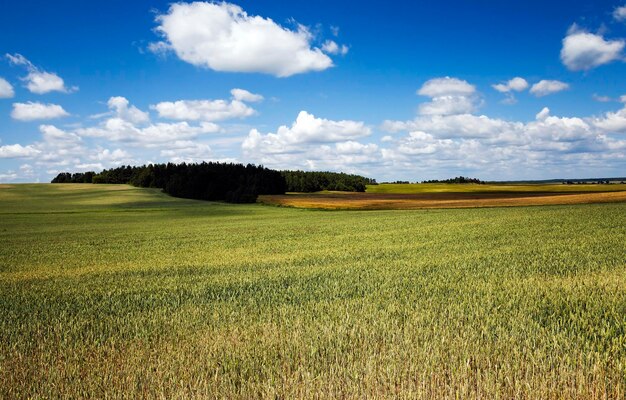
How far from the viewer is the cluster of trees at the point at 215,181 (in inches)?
4219

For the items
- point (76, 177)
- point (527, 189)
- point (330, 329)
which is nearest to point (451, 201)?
point (527, 189)

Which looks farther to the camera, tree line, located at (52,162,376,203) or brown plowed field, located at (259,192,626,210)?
tree line, located at (52,162,376,203)

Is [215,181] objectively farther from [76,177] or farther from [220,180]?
[76,177]

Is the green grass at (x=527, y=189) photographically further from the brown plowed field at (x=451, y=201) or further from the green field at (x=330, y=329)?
the green field at (x=330, y=329)

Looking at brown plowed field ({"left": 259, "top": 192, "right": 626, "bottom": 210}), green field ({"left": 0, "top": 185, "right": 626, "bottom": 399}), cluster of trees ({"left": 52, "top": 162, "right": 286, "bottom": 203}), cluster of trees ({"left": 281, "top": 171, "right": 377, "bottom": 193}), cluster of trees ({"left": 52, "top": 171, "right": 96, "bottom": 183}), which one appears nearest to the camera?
green field ({"left": 0, "top": 185, "right": 626, "bottom": 399})

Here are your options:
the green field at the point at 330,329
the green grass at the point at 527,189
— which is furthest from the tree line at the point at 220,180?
the green field at the point at 330,329

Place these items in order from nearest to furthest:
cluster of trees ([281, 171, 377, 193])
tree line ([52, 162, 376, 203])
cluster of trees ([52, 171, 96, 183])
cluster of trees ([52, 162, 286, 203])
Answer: cluster of trees ([52, 162, 286, 203]) < tree line ([52, 162, 376, 203]) < cluster of trees ([281, 171, 377, 193]) < cluster of trees ([52, 171, 96, 183])

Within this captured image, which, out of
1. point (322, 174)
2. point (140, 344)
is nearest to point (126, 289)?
point (140, 344)

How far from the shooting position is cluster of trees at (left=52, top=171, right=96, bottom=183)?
168 metres

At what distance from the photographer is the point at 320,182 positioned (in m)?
144

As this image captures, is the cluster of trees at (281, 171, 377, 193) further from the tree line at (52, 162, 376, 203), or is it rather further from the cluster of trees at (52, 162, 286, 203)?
the cluster of trees at (52, 162, 286, 203)

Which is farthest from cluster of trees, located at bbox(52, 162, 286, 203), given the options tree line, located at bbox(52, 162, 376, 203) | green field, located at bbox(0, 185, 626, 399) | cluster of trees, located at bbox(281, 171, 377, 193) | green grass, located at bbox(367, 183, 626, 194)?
green field, located at bbox(0, 185, 626, 399)

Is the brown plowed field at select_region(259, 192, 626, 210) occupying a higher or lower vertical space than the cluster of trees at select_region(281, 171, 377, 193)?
lower

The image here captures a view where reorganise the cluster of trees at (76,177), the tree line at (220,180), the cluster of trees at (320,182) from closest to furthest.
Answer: the tree line at (220,180) < the cluster of trees at (320,182) < the cluster of trees at (76,177)
